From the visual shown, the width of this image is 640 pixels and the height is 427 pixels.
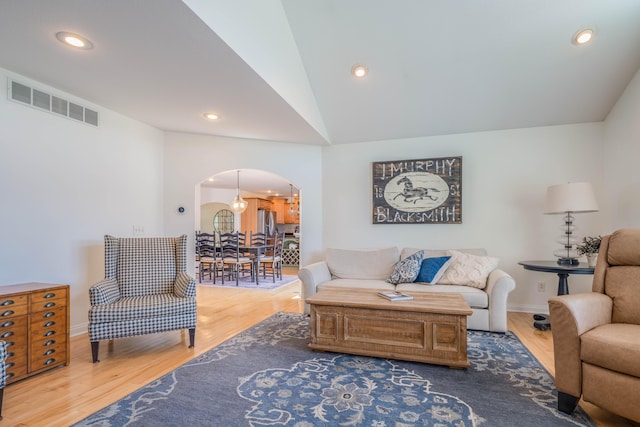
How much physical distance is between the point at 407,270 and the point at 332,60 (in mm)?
2379

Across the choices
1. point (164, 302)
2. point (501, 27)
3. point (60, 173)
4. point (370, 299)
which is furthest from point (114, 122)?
point (501, 27)

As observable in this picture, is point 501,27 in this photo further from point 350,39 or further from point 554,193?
point 554,193

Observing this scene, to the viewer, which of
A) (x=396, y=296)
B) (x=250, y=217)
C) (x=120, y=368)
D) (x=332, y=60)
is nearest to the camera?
(x=120, y=368)

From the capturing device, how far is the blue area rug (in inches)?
72.2

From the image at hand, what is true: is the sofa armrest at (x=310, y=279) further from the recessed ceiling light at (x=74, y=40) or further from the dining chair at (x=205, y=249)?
the dining chair at (x=205, y=249)

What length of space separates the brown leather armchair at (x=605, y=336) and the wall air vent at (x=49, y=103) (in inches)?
168

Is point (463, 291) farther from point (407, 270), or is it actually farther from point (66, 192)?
point (66, 192)

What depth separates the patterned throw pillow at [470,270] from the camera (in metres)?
3.46

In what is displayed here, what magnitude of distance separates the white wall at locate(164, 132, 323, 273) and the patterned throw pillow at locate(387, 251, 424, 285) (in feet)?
4.19

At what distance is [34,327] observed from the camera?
2.40 meters

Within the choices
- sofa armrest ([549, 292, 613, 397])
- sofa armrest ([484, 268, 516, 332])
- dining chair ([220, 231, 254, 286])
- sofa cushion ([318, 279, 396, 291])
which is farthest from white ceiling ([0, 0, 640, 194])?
dining chair ([220, 231, 254, 286])

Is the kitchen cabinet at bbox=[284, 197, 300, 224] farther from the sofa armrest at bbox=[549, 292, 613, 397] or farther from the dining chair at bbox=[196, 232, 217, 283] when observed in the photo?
the sofa armrest at bbox=[549, 292, 613, 397]

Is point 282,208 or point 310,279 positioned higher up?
point 282,208

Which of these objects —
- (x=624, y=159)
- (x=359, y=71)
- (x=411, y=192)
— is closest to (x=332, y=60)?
(x=359, y=71)
